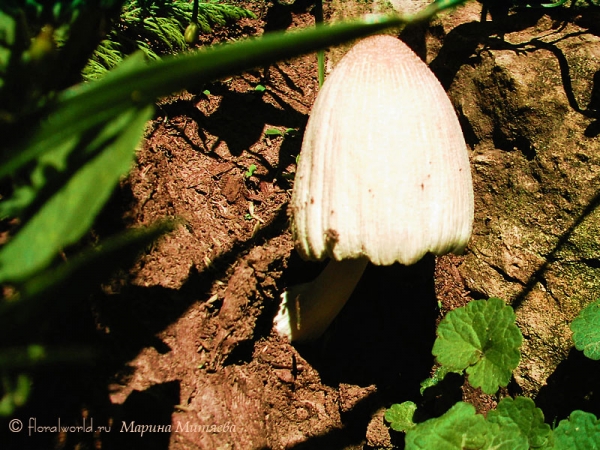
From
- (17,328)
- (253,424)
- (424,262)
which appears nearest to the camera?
(17,328)

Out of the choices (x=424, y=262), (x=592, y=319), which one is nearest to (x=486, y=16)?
(x=424, y=262)

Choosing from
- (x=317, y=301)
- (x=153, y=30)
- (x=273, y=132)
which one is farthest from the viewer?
(x=273, y=132)

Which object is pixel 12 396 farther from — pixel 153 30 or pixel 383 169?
pixel 153 30

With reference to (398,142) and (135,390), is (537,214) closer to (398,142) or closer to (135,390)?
(398,142)

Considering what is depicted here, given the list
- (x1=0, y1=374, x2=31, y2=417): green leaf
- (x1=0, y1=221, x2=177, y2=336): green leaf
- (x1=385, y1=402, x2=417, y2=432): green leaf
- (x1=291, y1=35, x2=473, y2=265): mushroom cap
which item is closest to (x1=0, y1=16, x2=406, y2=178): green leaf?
(x1=0, y1=221, x2=177, y2=336): green leaf

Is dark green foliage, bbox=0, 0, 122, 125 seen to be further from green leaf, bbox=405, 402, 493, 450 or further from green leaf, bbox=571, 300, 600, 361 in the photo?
green leaf, bbox=571, 300, 600, 361

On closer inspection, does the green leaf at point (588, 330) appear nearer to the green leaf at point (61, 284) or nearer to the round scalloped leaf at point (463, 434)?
the round scalloped leaf at point (463, 434)

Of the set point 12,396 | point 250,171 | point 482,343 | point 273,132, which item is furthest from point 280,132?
point 12,396
